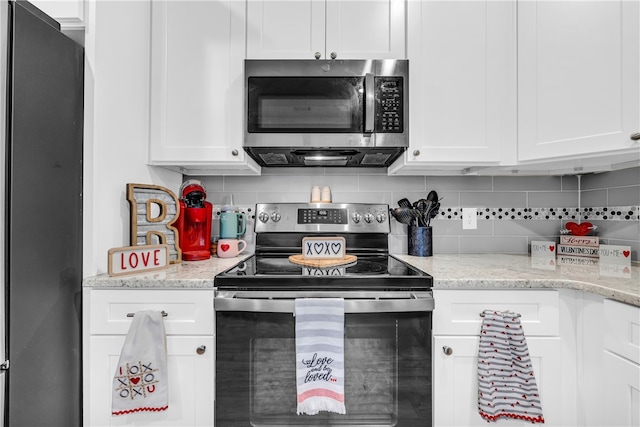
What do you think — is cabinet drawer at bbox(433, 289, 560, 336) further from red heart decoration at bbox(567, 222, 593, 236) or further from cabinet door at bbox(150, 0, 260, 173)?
cabinet door at bbox(150, 0, 260, 173)

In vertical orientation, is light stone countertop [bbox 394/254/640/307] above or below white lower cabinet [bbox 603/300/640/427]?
above

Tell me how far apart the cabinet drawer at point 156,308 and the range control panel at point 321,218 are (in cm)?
67

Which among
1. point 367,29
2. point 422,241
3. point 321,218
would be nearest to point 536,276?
point 422,241

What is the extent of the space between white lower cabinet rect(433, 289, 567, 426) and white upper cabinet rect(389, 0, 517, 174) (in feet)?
2.25

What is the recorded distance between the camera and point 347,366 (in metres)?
1.20

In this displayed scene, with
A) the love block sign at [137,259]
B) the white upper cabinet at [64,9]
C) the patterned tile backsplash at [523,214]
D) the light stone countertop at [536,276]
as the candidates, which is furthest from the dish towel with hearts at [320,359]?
the white upper cabinet at [64,9]

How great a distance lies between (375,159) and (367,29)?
0.62 meters

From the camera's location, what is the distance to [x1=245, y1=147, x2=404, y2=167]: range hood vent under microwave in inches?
63.2

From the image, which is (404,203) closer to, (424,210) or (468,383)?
(424,210)

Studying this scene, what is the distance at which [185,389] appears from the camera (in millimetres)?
1205

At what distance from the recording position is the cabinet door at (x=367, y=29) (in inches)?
60.6

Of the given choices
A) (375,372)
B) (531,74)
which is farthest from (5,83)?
(531,74)

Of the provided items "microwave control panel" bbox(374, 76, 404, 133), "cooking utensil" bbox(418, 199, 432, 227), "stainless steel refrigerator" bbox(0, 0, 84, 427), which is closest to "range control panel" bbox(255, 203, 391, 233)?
"cooking utensil" bbox(418, 199, 432, 227)

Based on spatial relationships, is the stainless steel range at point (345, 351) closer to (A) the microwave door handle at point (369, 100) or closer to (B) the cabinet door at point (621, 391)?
(B) the cabinet door at point (621, 391)
